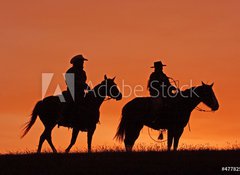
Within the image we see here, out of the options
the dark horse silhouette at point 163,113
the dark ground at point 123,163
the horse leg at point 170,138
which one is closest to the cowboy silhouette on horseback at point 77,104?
the dark horse silhouette at point 163,113

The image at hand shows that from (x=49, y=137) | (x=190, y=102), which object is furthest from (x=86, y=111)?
(x=190, y=102)

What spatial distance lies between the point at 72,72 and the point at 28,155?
5.06 metres

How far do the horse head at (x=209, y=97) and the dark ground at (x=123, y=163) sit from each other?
3.88 meters

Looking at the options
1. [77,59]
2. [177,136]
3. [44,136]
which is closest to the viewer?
[177,136]

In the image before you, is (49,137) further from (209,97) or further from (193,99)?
(209,97)

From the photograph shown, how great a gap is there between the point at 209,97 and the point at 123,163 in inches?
291

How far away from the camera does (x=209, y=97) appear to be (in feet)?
82.0

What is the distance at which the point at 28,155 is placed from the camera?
827 inches

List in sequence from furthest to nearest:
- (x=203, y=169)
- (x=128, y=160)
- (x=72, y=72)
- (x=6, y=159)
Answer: (x=72, y=72) → (x=6, y=159) → (x=128, y=160) → (x=203, y=169)

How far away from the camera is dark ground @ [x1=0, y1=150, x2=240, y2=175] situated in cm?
1775

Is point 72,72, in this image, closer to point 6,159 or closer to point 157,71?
point 157,71

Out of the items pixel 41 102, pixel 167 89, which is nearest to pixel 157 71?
pixel 167 89

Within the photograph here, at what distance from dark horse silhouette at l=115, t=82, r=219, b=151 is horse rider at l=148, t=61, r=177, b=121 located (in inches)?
8.1

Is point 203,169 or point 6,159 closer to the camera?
point 203,169
